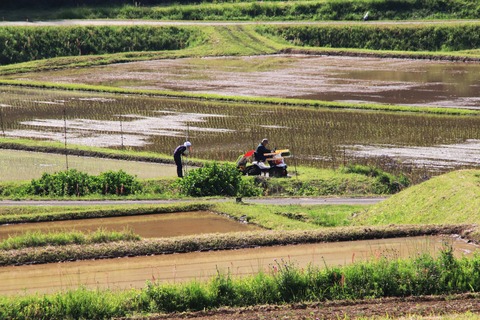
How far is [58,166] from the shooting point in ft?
107

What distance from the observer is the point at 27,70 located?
2419 inches

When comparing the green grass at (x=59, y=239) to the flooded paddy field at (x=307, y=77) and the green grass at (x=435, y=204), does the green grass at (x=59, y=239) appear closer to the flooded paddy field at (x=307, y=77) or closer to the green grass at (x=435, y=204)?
the green grass at (x=435, y=204)

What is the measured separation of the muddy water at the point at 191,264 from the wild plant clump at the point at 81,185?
9855 millimetres

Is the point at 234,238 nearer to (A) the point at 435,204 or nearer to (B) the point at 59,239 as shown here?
(B) the point at 59,239

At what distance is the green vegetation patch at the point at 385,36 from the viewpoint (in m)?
68.0

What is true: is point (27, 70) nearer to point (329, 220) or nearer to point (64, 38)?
point (64, 38)

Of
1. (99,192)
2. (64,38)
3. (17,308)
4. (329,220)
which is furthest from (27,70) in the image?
(17,308)

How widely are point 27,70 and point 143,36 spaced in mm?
12750

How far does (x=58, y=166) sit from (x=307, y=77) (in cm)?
2691

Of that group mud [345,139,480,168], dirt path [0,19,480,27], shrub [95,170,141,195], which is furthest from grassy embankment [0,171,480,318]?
dirt path [0,19,480,27]

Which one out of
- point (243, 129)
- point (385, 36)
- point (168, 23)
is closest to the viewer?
point (243, 129)

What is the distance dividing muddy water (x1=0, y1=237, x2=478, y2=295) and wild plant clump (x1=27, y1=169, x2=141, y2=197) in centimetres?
986

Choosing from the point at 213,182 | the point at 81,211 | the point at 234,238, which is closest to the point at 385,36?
the point at 213,182

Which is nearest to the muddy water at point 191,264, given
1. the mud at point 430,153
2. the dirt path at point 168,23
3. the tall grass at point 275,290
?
the tall grass at point 275,290
